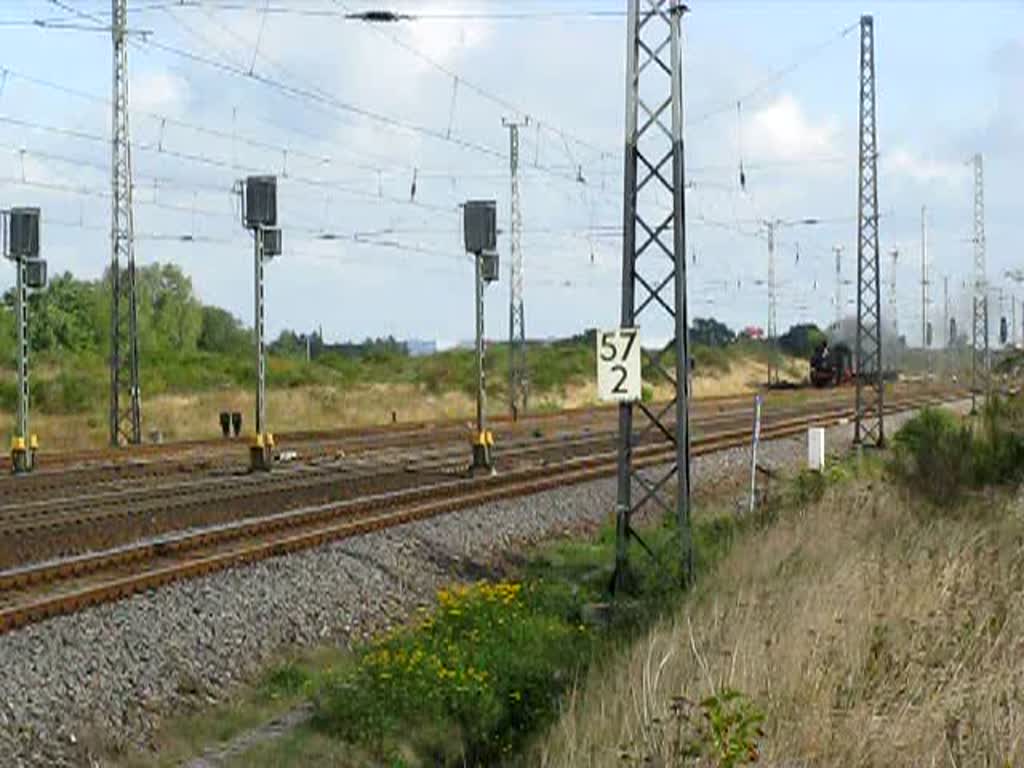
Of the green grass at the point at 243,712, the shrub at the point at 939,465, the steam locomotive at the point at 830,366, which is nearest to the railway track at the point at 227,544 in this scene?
the green grass at the point at 243,712

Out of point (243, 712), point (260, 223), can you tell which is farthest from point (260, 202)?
point (243, 712)

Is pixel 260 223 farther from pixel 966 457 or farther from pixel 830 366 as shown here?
pixel 830 366

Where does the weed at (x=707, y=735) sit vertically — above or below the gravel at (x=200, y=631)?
above

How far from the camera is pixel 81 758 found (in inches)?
436

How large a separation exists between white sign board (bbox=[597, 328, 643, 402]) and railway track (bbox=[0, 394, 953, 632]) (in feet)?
15.1

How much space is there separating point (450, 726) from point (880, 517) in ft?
23.3

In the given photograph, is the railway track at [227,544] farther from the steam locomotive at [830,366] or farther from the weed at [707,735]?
the steam locomotive at [830,366]

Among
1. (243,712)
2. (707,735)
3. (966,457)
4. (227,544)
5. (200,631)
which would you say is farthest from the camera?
(966,457)

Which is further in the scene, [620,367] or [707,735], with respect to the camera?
[620,367]

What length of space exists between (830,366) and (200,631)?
92199 millimetres

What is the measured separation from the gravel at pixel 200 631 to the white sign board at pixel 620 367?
10.5 feet

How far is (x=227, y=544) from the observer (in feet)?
67.6

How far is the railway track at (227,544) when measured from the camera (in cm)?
1604

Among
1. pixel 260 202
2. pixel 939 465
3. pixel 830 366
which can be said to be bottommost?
pixel 939 465
